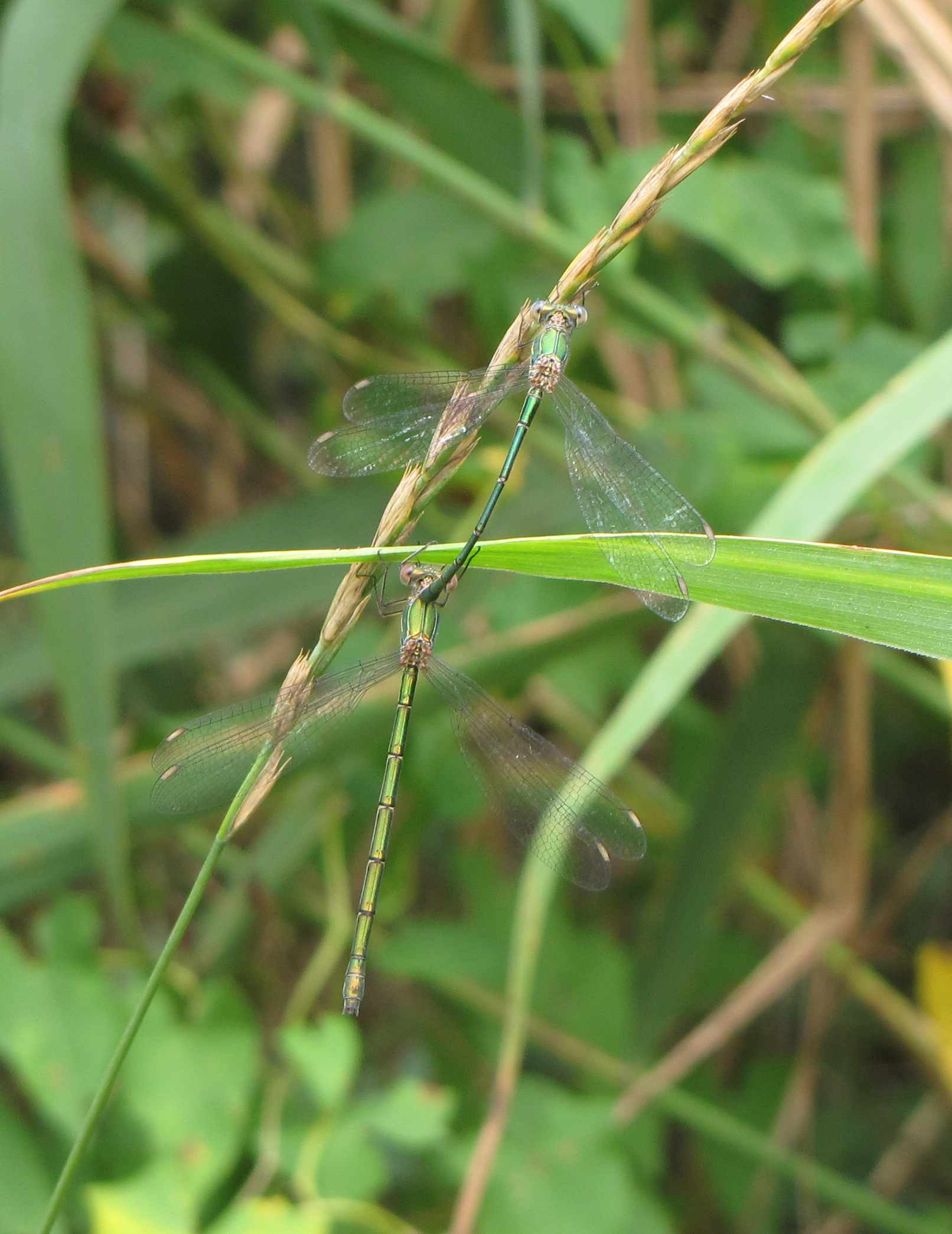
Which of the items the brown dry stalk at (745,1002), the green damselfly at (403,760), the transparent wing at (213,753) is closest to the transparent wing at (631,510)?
the green damselfly at (403,760)

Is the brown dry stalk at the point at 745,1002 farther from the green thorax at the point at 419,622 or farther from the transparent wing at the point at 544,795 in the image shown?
the green thorax at the point at 419,622

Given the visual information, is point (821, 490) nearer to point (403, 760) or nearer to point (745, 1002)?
point (403, 760)

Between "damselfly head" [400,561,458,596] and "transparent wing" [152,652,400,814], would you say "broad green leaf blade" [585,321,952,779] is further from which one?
"transparent wing" [152,652,400,814]

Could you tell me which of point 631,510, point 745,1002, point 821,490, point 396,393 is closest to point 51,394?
point 396,393

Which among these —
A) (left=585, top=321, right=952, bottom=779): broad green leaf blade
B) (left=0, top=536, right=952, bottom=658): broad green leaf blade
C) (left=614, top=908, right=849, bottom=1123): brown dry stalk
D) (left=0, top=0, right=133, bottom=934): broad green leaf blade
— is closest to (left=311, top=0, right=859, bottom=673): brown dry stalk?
(left=0, top=536, right=952, bottom=658): broad green leaf blade

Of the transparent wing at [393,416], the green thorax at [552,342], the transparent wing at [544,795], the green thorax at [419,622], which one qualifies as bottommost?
the transparent wing at [544,795]

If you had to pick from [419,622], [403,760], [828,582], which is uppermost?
[419,622]
